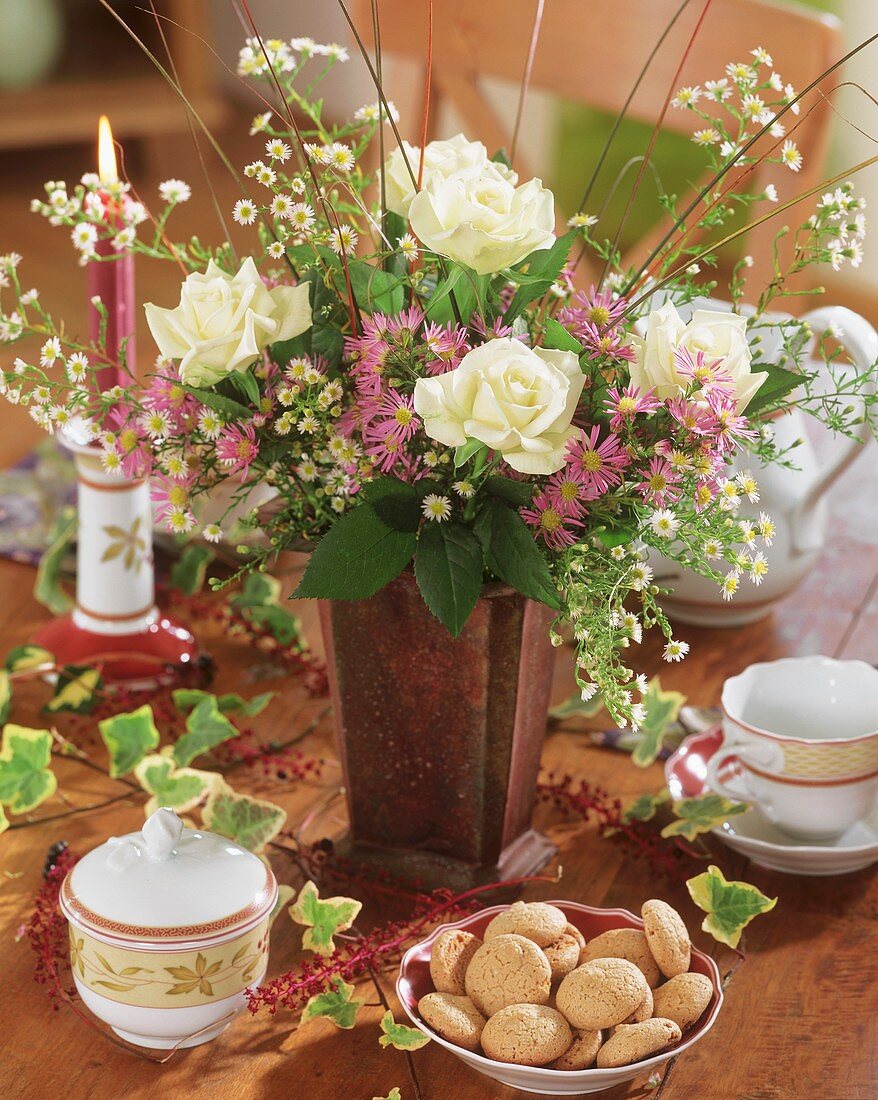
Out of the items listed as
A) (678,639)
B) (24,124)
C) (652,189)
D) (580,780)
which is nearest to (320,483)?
(580,780)

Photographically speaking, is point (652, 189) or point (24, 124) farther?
point (24, 124)

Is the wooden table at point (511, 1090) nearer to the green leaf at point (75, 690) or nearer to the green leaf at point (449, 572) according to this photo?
the green leaf at point (75, 690)

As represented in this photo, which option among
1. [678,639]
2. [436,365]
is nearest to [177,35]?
[678,639]

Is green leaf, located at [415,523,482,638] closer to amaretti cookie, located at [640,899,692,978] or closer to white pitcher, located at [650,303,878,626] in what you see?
amaretti cookie, located at [640,899,692,978]

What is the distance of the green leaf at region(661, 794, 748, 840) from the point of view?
2.46ft

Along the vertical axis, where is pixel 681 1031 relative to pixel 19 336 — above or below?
below

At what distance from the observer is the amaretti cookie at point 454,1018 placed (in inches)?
22.3

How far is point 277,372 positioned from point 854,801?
0.40 metres

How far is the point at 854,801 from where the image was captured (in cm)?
73

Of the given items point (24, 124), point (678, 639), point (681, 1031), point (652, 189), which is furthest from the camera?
point (24, 124)

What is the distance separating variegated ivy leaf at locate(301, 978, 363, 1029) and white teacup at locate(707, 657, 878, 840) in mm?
260

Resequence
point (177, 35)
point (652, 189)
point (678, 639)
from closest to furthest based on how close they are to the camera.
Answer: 1. point (678, 639)
2. point (652, 189)
3. point (177, 35)

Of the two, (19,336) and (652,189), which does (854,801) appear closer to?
(19,336)

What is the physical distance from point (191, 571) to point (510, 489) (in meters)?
0.48
